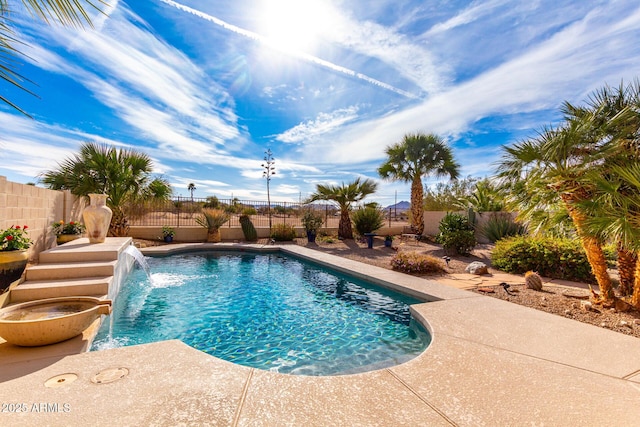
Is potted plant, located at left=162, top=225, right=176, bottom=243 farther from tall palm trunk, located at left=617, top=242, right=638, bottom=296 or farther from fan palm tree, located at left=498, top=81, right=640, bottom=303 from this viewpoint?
tall palm trunk, located at left=617, top=242, right=638, bottom=296

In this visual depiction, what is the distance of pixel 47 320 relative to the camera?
2.48 meters

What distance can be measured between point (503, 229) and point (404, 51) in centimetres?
821

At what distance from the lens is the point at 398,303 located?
5020 millimetres

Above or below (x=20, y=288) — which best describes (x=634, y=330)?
below

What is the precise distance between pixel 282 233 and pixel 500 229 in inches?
372

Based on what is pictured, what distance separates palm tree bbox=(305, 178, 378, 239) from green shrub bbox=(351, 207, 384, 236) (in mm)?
441

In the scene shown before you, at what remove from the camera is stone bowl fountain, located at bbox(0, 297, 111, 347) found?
243 centimetres

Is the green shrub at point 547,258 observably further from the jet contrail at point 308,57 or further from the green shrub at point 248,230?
the green shrub at point 248,230

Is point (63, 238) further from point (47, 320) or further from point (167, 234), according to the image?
point (167, 234)

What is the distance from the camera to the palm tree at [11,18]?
→ 117 cm

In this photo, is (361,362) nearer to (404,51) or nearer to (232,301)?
(232,301)

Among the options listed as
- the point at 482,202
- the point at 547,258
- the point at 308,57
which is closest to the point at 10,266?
the point at 308,57

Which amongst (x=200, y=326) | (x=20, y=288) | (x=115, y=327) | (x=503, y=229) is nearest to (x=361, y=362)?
(x=200, y=326)

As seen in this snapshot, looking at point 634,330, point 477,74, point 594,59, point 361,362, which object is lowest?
point 361,362
